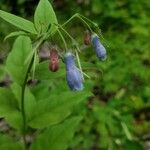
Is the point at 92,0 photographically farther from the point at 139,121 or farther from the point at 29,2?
the point at 139,121

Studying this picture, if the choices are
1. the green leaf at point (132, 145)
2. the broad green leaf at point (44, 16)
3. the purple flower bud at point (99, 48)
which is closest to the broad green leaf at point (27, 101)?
the broad green leaf at point (44, 16)

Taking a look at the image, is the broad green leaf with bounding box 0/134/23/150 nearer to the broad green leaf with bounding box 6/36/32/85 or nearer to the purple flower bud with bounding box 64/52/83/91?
the broad green leaf with bounding box 6/36/32/85

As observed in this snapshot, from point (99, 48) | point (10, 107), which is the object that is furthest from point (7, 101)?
point (99, 48)

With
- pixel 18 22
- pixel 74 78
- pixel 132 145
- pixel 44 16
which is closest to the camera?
pixel 74 78

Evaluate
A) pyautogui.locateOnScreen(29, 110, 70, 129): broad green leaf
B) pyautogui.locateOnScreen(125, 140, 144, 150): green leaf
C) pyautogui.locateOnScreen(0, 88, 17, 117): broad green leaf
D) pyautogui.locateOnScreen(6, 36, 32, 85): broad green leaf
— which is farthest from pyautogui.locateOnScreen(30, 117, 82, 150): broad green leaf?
pyautogui.locateOnScreen(125, 140, 144, 150): green leaf

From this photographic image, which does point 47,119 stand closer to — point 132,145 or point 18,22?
point 18,22

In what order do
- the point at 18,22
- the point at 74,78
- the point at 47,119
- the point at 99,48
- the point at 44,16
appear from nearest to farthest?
the point at 74,78
the point at 99,48
the point at 18,22
the point at 44,16
the point at 47,119

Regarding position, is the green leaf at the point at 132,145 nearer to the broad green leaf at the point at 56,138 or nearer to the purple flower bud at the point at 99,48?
the broad green leaf at the point at 56,138
